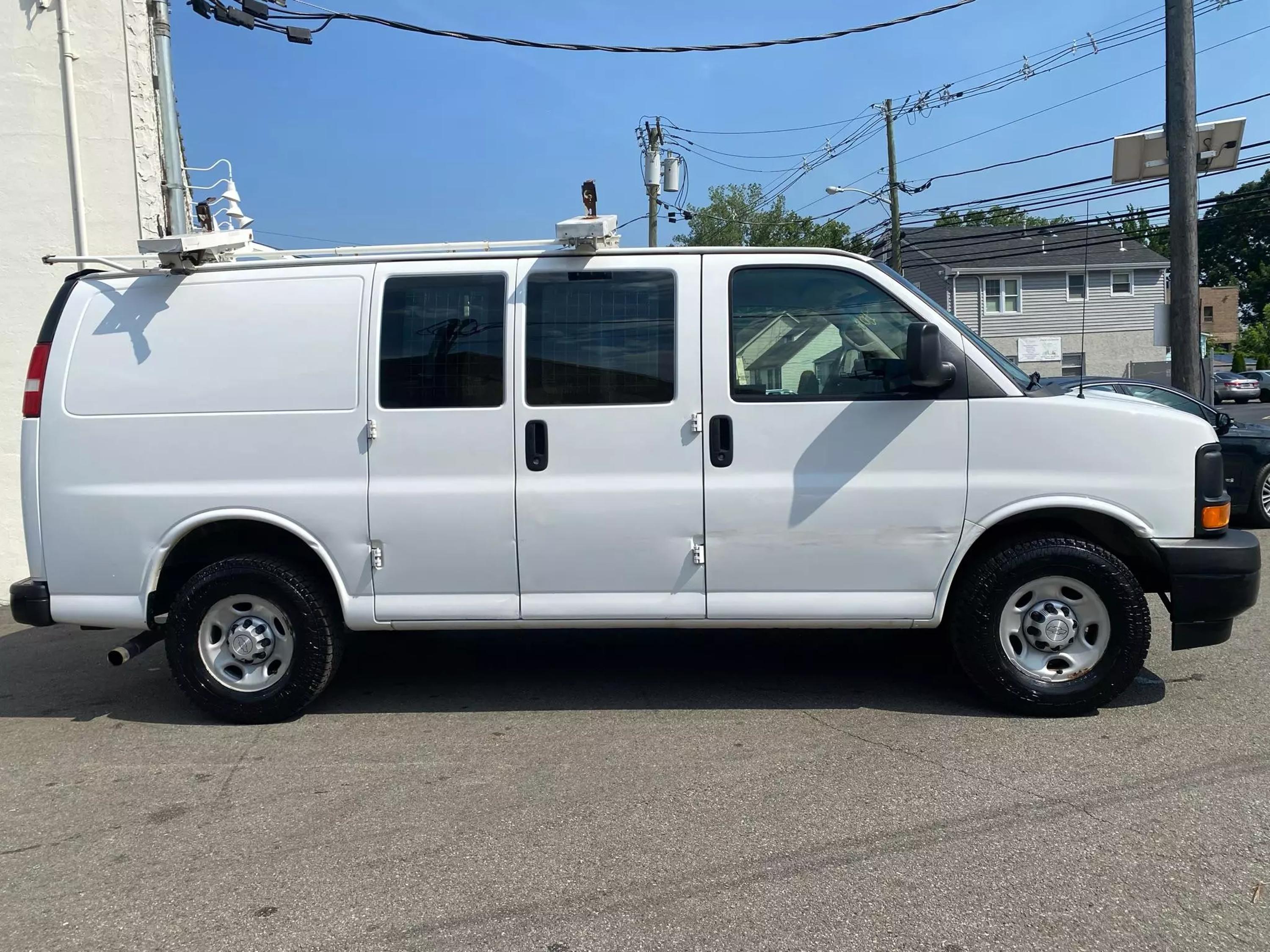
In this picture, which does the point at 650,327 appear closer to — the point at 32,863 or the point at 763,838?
the point at 763,838

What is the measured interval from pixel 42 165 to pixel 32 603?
16.1ft

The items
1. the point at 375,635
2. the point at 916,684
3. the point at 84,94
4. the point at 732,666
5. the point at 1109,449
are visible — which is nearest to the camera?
the point at 1109,449

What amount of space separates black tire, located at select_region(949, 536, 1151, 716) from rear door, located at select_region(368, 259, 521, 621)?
7.27 feet

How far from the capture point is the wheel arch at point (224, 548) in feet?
16.2

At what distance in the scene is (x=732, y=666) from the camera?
5812mm

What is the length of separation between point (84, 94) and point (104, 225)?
1.08 metres

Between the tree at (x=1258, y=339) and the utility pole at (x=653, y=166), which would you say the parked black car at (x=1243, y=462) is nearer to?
the utility pole at (x=653, y=166)

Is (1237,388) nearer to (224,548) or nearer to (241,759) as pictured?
(224,548)

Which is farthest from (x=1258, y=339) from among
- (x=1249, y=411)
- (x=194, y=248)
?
A: (x=194, y=248)

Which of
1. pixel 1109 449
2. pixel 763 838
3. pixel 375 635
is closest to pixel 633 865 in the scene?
pixel 763 838

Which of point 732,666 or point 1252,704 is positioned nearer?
point 1252,704

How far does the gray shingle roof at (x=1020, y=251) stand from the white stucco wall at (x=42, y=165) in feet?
114

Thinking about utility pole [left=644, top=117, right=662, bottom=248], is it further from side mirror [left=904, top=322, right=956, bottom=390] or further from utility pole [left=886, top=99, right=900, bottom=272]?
side mirror [left=904, top=322, right=956, bottom=390]

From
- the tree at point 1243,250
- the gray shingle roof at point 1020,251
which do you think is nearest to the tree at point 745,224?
the gray shingle roof at point 1020,251
